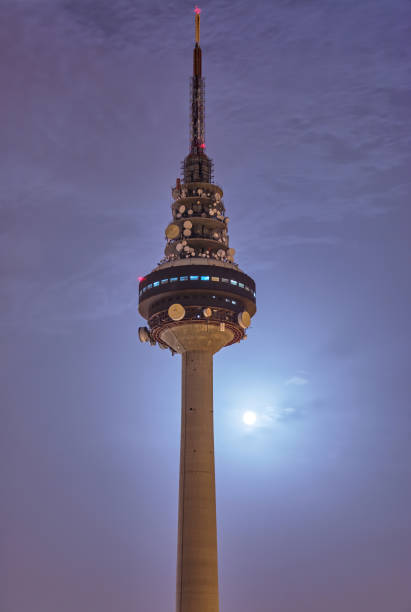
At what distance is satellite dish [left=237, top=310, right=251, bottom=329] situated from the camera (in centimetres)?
7919

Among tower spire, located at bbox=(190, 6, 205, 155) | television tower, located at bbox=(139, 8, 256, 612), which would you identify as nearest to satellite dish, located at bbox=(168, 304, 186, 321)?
television tower, located at bbox=(139, 8, 256, 612)

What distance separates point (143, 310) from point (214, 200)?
1667 cm

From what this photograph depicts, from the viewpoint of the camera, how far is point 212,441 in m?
75.9

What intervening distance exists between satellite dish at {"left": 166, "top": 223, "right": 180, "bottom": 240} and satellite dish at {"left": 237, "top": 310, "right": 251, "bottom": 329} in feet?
39.9

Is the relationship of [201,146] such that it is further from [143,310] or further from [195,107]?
[143,310]

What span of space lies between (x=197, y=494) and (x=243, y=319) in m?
19.3

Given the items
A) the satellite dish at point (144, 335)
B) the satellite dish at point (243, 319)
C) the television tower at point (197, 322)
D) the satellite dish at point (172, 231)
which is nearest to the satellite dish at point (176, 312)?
the television tower at point (197, 322)

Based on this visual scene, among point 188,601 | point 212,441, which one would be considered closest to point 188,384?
point 212,441

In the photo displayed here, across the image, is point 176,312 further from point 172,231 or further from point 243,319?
point 172,231

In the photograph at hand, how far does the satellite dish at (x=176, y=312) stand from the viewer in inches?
3014

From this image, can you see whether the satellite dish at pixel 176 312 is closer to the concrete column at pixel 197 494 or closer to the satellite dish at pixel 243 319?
the concrete column at pixel 197 494

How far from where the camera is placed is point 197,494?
73250 millimetres

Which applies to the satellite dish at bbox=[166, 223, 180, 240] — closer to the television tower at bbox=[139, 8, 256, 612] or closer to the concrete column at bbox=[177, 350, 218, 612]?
the television tower at bbox=[139, 8, 256, 612]

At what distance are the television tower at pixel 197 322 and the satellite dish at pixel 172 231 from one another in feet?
0.38
